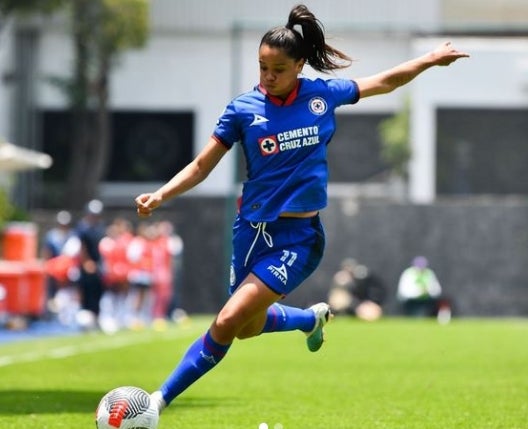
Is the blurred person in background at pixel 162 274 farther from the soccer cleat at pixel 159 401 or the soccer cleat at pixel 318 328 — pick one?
the soccer cleat at pixel 159 401

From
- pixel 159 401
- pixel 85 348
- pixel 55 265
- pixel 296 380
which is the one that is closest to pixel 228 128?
pixel 159 401

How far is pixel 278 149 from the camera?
382 inches

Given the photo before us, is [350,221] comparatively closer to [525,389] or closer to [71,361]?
[71,361]

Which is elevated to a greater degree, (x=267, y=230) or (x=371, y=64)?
(x=371, y=64)

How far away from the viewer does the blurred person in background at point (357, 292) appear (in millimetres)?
36812

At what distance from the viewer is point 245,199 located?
9797mm

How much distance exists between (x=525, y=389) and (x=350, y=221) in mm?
23282

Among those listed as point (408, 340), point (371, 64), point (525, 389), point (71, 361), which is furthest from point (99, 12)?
point (525, 389)

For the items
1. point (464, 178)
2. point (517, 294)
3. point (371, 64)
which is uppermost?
point (371, 64)

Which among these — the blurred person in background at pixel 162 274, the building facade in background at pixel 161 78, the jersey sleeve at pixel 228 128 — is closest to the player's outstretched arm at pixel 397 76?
the jersey sleeve at pixel 228 128

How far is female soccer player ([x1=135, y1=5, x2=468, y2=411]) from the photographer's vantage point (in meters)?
9.56

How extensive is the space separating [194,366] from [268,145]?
1360mm

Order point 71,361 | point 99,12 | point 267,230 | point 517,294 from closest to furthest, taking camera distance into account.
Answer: point 267,230
point 71,361
point 517,294
point 99,12

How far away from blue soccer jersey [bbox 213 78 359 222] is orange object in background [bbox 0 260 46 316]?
66.3 ft
